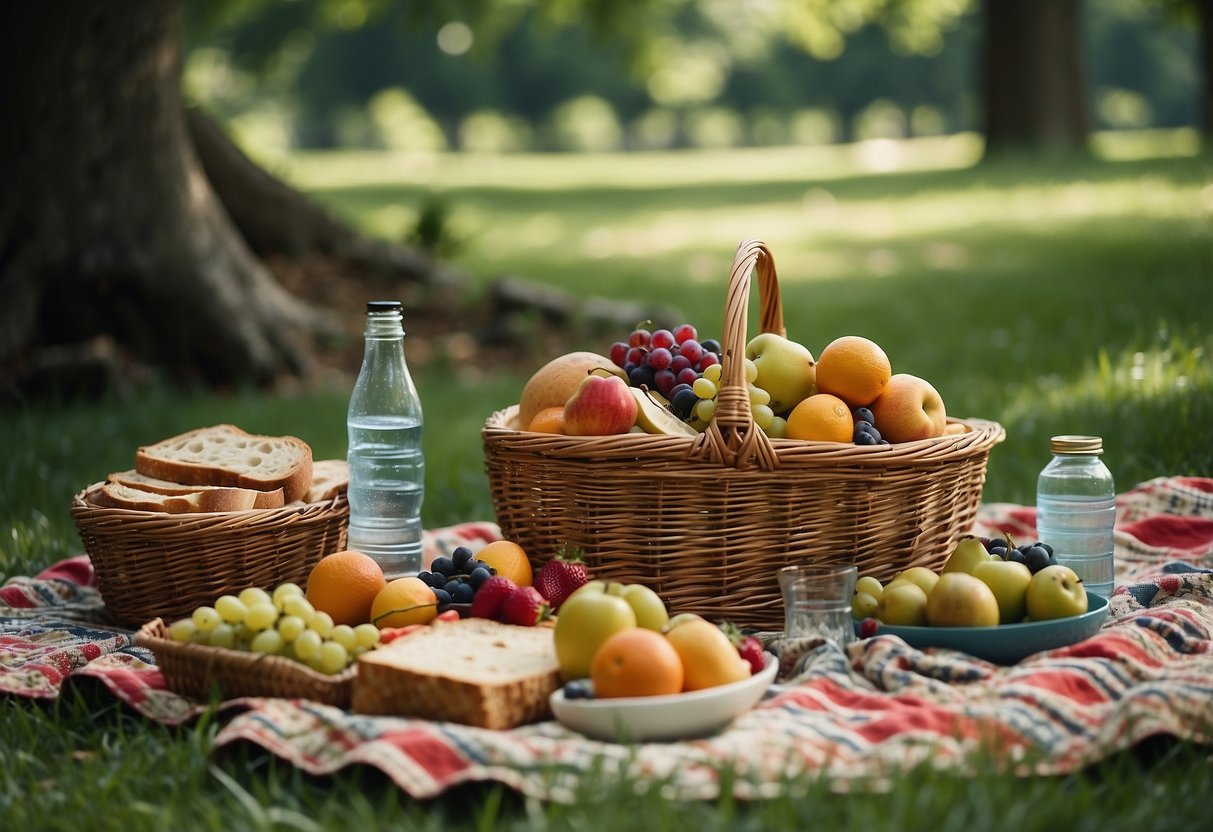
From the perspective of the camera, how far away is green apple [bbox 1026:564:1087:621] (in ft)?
9.98

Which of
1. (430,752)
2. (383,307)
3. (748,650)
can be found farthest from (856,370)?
(430,752)

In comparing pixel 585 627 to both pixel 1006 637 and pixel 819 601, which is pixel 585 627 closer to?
pixel 819 601

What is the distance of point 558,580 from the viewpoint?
3221mm

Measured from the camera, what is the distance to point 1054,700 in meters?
2.65

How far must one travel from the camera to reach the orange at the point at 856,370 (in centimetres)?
340

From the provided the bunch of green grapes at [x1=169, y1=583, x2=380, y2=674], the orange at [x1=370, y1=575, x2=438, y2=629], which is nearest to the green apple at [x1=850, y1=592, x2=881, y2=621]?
the orange at [x1=370, y1=575, x2=438, y2=629]

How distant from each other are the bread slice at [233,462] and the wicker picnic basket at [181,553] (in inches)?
8.0

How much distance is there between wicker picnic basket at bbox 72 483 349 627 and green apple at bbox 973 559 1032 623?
1.80 metres

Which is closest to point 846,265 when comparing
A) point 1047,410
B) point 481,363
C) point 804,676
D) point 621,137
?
point 481,363

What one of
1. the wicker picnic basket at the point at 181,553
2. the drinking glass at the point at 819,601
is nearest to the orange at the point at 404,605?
the wicker picnic basket at the point at 181,553

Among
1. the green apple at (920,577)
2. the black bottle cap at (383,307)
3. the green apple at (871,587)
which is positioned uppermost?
the black bottle cap at (383,307)

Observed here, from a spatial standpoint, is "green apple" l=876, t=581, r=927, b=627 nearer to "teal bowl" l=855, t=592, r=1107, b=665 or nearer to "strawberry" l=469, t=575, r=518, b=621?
"teal bowl" l=855, t=592, r=1107, b=665

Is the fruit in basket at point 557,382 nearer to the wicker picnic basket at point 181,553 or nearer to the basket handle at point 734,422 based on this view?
the basket handle at point 734,422

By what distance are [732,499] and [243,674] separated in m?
1.22
